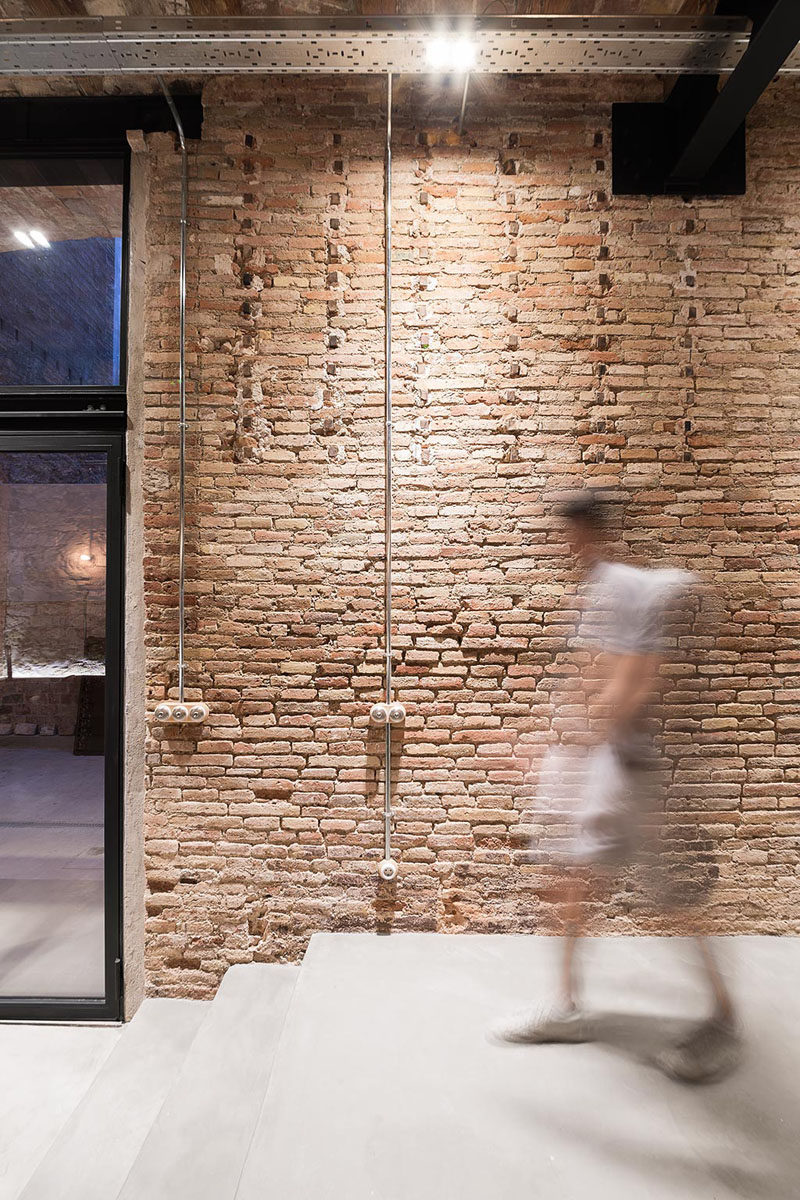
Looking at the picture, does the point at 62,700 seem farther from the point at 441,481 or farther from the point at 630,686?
the point at 630,686

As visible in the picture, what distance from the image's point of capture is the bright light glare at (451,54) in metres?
2.10

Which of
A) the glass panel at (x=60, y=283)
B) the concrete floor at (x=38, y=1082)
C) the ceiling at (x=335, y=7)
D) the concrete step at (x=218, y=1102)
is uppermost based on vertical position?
the ceiling at (x=335, y=7)

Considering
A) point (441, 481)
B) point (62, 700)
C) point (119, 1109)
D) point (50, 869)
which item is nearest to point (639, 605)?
point (441, 481)

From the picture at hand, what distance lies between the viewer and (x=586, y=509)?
6.74 feet

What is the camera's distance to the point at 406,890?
2479 millimetres

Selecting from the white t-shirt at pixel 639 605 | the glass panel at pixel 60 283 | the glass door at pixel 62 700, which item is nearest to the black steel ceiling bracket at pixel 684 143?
the white t-shirt at pixel 639 605

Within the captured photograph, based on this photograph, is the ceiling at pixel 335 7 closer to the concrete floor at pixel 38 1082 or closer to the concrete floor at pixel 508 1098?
the concrete floor at pixel 508 1098

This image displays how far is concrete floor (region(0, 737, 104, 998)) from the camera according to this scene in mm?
2596

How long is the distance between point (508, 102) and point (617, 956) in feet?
12.4

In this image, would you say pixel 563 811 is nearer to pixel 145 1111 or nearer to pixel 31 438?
pixel 145 1111

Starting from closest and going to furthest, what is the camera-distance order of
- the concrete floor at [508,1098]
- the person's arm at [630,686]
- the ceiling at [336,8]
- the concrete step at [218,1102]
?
the concrete floor at [508,1098] → the concrete step at [218,1102] → the person's arm at [630,686] → the ceiling at [336,8]

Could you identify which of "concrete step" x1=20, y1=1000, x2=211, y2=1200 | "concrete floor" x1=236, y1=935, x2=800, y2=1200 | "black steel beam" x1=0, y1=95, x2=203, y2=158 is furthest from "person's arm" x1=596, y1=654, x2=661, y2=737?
"black steel beam" x1=0, y1=95, x2=203, y2=158

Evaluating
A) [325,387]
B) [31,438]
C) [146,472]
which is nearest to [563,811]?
[325,387]

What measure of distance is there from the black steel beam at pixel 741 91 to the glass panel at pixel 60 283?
2652 mm
